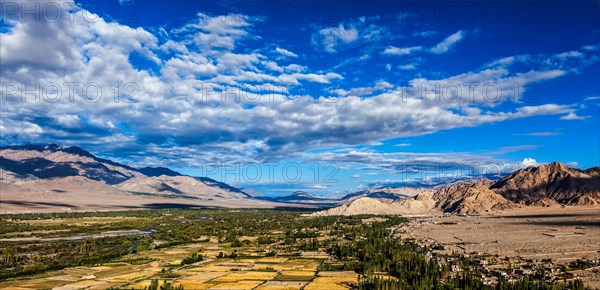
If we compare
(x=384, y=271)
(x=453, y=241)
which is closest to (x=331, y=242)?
(x=453, y=241)

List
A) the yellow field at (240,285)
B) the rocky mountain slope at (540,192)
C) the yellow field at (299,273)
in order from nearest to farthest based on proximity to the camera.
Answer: the yellow field at (240,285), the yellow field at (299,273), the rocky mountain slope at (540,192)

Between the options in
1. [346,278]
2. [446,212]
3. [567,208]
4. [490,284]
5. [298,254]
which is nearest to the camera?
[490,284]

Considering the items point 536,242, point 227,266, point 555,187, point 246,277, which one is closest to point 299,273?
point 246,277

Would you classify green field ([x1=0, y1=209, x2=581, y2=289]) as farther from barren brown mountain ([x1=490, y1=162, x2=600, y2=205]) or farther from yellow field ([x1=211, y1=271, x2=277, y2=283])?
barren brown mountain ([x1=490, y1=162, x2=600, y2=205])

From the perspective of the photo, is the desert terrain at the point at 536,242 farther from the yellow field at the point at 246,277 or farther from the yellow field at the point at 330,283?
the yellow field at the point at 246,277

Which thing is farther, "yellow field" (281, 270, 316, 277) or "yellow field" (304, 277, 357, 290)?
"yellow field" (281, 270, 316, 277)

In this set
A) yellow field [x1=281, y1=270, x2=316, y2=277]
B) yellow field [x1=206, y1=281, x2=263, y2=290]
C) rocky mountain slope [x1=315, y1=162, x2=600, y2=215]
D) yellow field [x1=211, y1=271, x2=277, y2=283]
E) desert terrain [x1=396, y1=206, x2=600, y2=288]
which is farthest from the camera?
rocky mountain slope [x1=315, y1=162, x2=600, y2=215]

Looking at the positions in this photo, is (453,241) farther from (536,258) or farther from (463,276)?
(463,276)

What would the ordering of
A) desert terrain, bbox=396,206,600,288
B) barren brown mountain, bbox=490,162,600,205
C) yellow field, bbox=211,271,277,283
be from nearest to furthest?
yellow field, bbox=211,271,277,283 < desert terrain, bbox=396,206,600,288 < barren brown mountain, bbox=490,162,600,205

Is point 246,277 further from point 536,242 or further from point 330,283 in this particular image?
point 536,242

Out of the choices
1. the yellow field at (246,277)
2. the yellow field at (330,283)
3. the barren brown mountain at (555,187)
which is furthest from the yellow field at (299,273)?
the barren brown mountain at (555,187)

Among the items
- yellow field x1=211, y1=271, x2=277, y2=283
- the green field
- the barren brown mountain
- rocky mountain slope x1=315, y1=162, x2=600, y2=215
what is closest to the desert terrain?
the green field
